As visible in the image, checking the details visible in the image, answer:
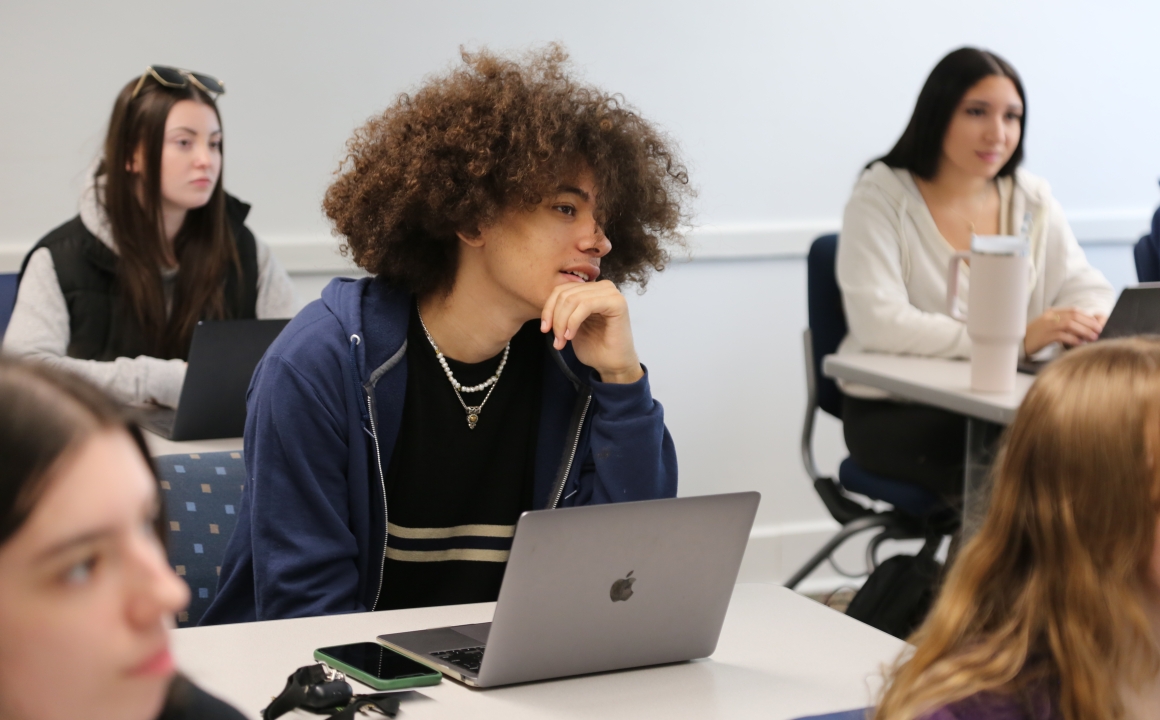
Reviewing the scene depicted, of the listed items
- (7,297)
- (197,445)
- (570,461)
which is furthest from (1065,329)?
(7,297)

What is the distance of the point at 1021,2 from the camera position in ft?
12.2

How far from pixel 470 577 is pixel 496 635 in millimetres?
507

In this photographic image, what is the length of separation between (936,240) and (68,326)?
191 cm

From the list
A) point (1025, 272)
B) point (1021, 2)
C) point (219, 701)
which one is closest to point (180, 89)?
point (1025, 272)

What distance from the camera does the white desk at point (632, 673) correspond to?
1.09 meters

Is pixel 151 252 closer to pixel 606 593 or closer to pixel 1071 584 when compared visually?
pixel 606 593

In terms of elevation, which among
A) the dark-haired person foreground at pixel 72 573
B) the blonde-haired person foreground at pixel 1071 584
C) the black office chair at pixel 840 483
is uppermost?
the dark-haired person foreground at pixel 72 573

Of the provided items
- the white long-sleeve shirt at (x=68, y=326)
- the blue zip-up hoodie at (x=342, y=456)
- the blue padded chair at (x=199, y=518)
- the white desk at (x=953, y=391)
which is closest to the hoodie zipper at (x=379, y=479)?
the blue zip-up hoodie at (x=342, y=456)

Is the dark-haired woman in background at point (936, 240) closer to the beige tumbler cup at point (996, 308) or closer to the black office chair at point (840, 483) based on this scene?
the black office chair at point (840, 483)

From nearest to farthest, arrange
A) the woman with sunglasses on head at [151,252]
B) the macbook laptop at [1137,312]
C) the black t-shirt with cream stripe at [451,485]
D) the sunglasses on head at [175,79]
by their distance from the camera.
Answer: the black t-shirt with cream stripe at [451,485] → the macbook laptop at [1137,312] → the woman with sunglasses on head at [151,252] → the sunglasses on head at [175,79]

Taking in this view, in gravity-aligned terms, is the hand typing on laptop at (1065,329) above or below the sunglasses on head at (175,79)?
below

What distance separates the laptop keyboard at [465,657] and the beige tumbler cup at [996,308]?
4.38 ft

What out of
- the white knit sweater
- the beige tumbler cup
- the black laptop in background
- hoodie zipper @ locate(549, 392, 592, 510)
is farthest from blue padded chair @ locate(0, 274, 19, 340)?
the beige tumbler cup

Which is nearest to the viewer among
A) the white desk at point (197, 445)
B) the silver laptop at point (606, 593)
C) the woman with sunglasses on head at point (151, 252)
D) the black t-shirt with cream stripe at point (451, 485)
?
the silver laptop at point (606, 593)
